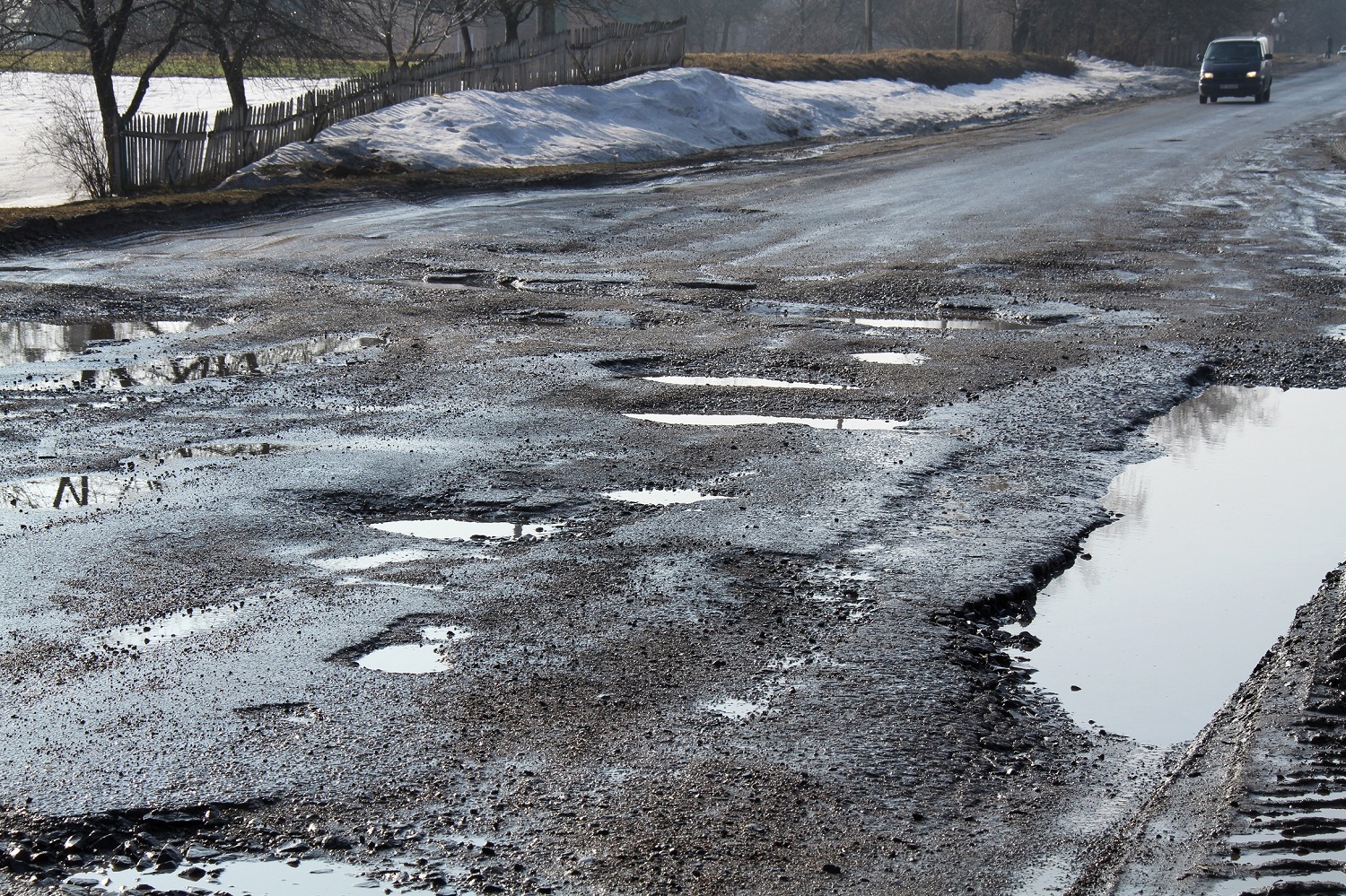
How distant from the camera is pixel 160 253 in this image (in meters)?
13.8

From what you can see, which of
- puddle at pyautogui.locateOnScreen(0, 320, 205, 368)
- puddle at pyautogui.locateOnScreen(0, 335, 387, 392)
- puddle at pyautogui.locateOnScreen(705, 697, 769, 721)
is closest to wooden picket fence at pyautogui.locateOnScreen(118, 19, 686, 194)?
puddle at pyautogui.locateOnScreen(0, 320, 205, 368)

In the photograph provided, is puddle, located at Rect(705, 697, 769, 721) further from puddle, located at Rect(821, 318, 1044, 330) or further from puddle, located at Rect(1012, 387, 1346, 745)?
puddle, located at Rect(821, 318, 1044, 330)

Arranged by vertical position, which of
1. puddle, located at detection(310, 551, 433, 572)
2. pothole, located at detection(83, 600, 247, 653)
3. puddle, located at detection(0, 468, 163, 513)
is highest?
puddle, located at detection(0, 468, 163, 513)

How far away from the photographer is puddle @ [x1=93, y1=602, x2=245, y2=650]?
4.44 metres

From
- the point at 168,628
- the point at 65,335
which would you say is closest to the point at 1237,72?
the point at 65,335

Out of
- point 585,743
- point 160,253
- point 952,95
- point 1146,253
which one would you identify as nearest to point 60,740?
point 585,743

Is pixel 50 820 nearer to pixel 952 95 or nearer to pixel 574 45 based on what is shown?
pixel 574 45

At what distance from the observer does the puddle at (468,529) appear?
555 centimetres

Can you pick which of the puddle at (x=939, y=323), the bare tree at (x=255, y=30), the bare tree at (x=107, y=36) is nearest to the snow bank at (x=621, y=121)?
the bare tree at (x=255, y=30)

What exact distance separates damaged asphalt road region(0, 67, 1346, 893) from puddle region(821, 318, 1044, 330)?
100 millimetres

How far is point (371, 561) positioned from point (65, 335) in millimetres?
5703

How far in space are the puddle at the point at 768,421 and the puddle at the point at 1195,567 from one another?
135 cm

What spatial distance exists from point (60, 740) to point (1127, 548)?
13.6 ft

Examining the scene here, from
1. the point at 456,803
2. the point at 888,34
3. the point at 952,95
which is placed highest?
the point at 888,34
